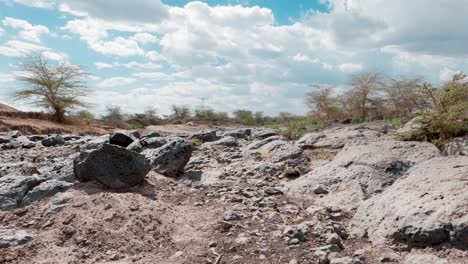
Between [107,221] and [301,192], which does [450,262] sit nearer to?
[301,192]

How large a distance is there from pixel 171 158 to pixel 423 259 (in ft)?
13.4

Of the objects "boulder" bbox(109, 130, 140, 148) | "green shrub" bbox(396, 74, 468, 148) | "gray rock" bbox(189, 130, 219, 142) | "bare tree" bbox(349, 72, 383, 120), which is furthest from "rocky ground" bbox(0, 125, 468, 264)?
"bare tree" bbox(349, 72, 383, 120)

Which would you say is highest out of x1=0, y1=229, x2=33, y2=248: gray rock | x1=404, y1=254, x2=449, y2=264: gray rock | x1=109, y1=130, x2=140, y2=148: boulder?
x1=109, y1=130, x2=140, y2=148: boulder

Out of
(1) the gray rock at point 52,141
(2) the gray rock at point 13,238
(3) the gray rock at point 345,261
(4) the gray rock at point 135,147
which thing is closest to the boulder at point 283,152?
(4) the gray rock at point 135,147

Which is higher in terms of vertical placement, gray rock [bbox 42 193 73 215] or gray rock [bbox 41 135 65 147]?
gray rock [bbox 41 135 65 147]

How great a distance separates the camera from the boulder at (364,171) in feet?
14.3

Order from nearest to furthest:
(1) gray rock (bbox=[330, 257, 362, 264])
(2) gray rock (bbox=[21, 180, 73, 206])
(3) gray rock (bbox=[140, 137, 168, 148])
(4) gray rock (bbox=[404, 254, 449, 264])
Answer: (4) gray rock (bbox=[404, 254, 449, 264]), (1) gray rock (bbox=[330, 257, 362, 264]), (2) gray rock (bbox=[21, 180, 73, 206]), (3) gray rock (bbox=[140, 137, 168, 148])

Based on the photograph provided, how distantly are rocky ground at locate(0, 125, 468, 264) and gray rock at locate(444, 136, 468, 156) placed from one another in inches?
1.0

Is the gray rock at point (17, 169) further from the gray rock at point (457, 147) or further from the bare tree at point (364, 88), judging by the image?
the bare tree at point (364, 88)

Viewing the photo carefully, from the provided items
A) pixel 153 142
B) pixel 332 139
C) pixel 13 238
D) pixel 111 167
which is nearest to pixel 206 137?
pixel 153 142

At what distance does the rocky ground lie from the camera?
9.64ft

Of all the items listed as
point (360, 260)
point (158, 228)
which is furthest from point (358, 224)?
point (158, 228)

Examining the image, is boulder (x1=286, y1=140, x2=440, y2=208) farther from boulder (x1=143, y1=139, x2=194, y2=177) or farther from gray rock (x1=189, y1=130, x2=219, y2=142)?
gray rock (x1=189, y1=130, x2=219, y2=142)

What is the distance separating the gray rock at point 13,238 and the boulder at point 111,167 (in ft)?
3.98
